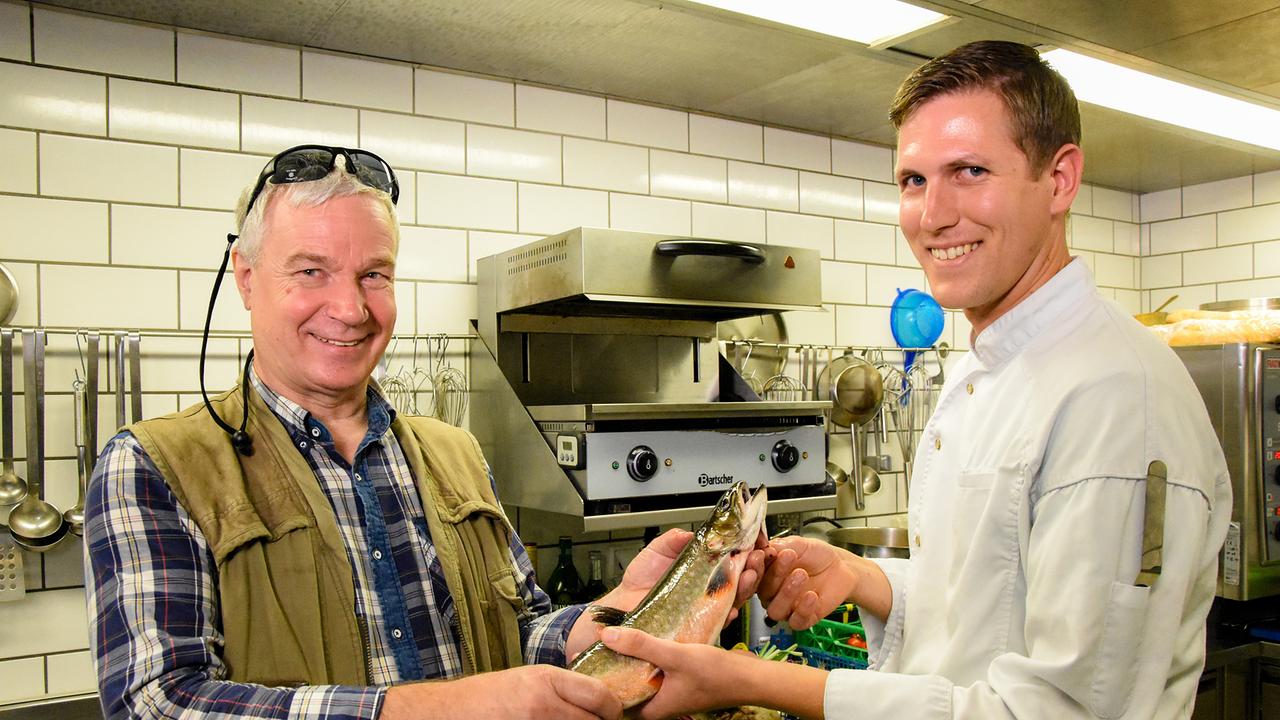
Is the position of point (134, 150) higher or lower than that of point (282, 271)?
higher

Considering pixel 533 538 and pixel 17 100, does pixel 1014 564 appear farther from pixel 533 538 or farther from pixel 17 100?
pixel 17 100

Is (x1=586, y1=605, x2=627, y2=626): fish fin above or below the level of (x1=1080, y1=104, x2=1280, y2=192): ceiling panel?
below

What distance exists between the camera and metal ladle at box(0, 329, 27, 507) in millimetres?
2291

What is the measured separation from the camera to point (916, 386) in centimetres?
400

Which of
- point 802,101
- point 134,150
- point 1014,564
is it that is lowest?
point 1014,564

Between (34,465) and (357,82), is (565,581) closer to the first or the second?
(34,465)

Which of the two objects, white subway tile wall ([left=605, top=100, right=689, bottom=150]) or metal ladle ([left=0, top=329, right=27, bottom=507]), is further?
white subway tile wall ([left=605, top=100, right=689, bottom=150])

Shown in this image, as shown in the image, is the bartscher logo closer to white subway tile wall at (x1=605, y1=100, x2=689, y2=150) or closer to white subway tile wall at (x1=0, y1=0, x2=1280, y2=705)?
white subway tile wall at (x1=0, y1=0, x2=1280, y2=705)

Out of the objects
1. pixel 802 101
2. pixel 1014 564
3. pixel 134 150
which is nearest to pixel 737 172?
pixel 802 101

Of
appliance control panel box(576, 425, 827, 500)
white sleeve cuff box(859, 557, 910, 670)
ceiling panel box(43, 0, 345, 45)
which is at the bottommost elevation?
white sleeve cuff box(859, 557, 910, 670)

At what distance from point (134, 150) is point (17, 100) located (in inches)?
10.8

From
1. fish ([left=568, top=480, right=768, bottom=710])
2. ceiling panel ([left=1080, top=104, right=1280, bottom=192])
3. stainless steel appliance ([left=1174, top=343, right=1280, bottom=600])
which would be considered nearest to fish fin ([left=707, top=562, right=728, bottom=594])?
fish ([left=568, top=480, right=768, bottom=710])

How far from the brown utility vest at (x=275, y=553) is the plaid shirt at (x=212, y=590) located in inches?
0.8

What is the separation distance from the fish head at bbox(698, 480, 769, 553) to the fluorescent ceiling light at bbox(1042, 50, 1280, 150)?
179 centimetres
